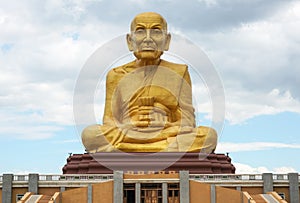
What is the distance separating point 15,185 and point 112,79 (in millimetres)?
8024

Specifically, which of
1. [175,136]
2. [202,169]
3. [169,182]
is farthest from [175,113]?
[169,182]

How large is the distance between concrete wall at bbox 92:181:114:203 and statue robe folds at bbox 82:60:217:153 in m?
4.29

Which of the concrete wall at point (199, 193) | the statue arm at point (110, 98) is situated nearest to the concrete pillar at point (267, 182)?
the concrete wall at point (199, 193)

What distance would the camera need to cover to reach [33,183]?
27.0 metres

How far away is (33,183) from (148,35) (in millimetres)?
9304

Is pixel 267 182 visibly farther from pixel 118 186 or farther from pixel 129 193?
pixel 118 186

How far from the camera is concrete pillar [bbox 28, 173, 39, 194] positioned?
2695 centimetres

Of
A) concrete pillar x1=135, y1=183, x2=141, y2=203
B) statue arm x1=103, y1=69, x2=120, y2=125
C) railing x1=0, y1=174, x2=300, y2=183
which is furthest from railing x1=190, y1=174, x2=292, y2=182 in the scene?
statue arm x1=103, y1=69, x2=120, y2=125

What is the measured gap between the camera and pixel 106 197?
2522cm

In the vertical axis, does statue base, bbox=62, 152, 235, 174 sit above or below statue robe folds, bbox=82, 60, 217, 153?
below

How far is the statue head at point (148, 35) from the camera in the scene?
104ft

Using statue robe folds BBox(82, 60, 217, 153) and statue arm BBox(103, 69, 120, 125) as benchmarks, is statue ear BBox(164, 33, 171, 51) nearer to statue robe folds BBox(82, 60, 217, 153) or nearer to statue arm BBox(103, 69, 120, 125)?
statue robe folds BBox(82, 60, 217, 153)

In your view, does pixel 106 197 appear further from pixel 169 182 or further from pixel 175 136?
pixel 175 136

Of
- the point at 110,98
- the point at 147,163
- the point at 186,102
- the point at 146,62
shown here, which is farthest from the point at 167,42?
the point at 147,163
